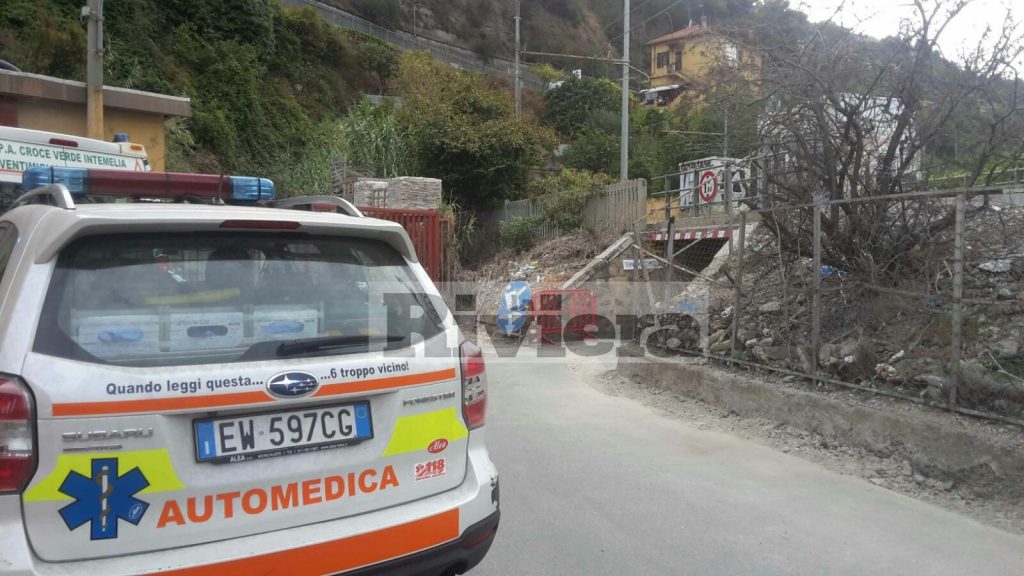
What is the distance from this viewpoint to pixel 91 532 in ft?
7.04

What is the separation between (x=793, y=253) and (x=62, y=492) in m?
7.28

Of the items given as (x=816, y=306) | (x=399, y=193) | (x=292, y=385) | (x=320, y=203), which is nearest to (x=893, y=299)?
(x=816, y=306)

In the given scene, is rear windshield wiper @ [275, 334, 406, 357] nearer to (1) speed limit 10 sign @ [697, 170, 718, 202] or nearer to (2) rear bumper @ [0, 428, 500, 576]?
(2) rear bumper @ [0, 428, 500, 576]

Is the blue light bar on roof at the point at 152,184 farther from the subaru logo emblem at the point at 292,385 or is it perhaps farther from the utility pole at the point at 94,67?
the utility pole at the point at 94,67

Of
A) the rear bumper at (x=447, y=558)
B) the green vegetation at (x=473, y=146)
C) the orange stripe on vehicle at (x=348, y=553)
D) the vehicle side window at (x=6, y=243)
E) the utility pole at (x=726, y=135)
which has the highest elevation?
the green vegetation at (x=473, y=146)

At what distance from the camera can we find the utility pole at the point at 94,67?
1052 centimetres

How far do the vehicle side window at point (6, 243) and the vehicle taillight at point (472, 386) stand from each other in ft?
5.54

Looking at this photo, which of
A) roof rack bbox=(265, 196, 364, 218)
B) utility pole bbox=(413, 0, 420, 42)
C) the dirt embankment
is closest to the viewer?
roof rack bbox=(265, 196, 364, 218)

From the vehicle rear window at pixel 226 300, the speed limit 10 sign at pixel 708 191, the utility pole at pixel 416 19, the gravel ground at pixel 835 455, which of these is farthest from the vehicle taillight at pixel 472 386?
the utility pole at pixel 416 19

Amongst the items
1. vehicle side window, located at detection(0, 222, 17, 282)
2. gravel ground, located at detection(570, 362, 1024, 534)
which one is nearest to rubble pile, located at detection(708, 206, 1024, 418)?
gravel ground, located at detection(570, 362, 1024, 534)

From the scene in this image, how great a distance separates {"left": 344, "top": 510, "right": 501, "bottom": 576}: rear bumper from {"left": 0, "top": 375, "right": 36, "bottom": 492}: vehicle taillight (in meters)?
1.05

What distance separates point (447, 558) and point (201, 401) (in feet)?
3.61

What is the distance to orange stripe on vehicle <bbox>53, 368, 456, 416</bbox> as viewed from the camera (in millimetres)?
2152

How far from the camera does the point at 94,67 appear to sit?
1073cm
